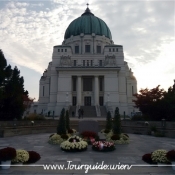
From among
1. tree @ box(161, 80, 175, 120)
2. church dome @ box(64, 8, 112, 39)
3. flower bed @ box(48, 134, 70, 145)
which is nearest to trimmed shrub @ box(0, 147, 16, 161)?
flower bed @ box(48, 134, 70, 145)

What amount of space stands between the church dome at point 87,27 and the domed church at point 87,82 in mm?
2464

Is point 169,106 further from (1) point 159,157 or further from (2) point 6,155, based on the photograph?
(2) point 6,155

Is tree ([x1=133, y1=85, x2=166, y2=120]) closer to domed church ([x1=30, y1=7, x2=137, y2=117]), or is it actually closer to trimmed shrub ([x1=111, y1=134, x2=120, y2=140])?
domed church ([x1=30, y1=7, x2=137, y2=117])

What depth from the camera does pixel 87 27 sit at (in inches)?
2586

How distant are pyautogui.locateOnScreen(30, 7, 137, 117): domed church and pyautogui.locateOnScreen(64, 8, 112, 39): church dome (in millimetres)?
2464

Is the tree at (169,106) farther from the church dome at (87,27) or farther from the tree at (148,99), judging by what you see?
the church dome at (87,27)

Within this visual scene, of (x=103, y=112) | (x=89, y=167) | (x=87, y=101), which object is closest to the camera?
(x=89, y=167)

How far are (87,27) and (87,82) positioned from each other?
67.7ft

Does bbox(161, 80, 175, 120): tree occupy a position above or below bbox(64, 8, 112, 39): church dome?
below

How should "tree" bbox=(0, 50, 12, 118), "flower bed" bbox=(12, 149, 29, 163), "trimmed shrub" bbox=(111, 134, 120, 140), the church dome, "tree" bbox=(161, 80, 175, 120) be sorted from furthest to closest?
the church dome → "tree" bbox=(161, 80, 175, 120) → "tree" bbox=(0, 50, 12, 118) → "trimmed shrub" bbox=(111, 134, 120, 140) → "flower bed" bbox=(12, 149, 29, 163)

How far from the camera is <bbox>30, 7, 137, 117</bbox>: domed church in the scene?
51906mm

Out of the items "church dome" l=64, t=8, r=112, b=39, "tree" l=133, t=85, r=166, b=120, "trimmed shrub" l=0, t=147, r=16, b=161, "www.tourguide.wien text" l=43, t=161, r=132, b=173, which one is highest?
"church dome" l=64, t=8, r=112, b=39

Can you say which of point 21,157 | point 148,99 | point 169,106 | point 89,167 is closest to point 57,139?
point 21,157

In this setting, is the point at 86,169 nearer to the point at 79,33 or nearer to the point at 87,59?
the point at 87,59
